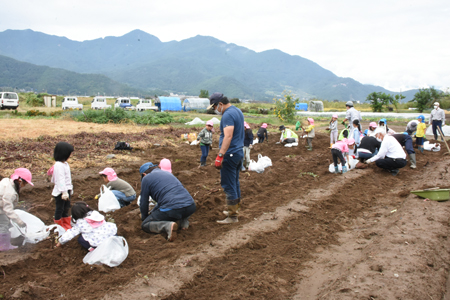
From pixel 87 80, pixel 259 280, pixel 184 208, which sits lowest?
pixel 259 280

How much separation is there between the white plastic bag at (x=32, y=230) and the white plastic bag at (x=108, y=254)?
96 centimetres

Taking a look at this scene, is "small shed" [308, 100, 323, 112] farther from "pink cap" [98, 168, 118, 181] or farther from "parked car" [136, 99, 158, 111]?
"pink cap" [98, 168, 118, 181]

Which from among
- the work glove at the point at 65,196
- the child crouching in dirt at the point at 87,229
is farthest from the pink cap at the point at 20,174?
the child crouching in dirt at the point at 87,229

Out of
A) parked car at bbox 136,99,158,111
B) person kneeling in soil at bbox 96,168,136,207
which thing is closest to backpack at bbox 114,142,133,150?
person kneeling in soil at bbox 96,168,136,207

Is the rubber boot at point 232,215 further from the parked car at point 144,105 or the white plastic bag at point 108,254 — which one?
the parked car at point 144,105

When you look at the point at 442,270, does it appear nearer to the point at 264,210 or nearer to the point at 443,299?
the point at 443,299

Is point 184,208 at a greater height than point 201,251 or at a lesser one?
greater

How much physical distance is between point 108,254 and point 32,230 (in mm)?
1613

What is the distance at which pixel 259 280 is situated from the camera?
340 centimetres

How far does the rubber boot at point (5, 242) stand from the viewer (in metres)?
4.07

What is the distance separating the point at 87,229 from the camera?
380 cm

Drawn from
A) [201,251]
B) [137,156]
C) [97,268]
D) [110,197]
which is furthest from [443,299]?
[137,156]

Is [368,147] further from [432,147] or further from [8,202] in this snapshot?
[8,202]

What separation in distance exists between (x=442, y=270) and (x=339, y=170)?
4.78m
